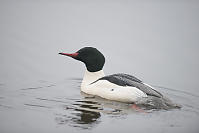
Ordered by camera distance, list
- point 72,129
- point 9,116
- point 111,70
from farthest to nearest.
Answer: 1. point 111,70
2. point 9,116
3. point 72,129

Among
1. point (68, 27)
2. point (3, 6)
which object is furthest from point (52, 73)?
point (3, 6)

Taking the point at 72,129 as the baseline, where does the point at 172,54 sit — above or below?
above

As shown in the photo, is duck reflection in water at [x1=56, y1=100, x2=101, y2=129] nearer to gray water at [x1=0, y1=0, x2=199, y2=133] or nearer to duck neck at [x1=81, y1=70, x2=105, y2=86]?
gray water at [x1=0, y1=0, x2=199, y2=133]

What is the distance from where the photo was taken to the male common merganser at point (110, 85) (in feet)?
31.6

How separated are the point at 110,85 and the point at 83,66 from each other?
14.1 ft

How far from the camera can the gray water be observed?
27.6 ft

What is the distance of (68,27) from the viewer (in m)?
18.5

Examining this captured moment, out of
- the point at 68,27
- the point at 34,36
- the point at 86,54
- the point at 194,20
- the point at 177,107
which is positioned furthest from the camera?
the point at 194,20

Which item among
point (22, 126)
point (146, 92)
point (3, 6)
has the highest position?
point (3, 6)

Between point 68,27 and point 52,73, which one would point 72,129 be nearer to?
point 52,73

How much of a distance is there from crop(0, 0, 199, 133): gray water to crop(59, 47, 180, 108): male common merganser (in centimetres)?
21

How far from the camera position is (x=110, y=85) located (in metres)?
9.95

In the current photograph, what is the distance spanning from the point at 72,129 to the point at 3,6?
14.2m

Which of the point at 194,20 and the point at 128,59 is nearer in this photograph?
the point at 128,59
